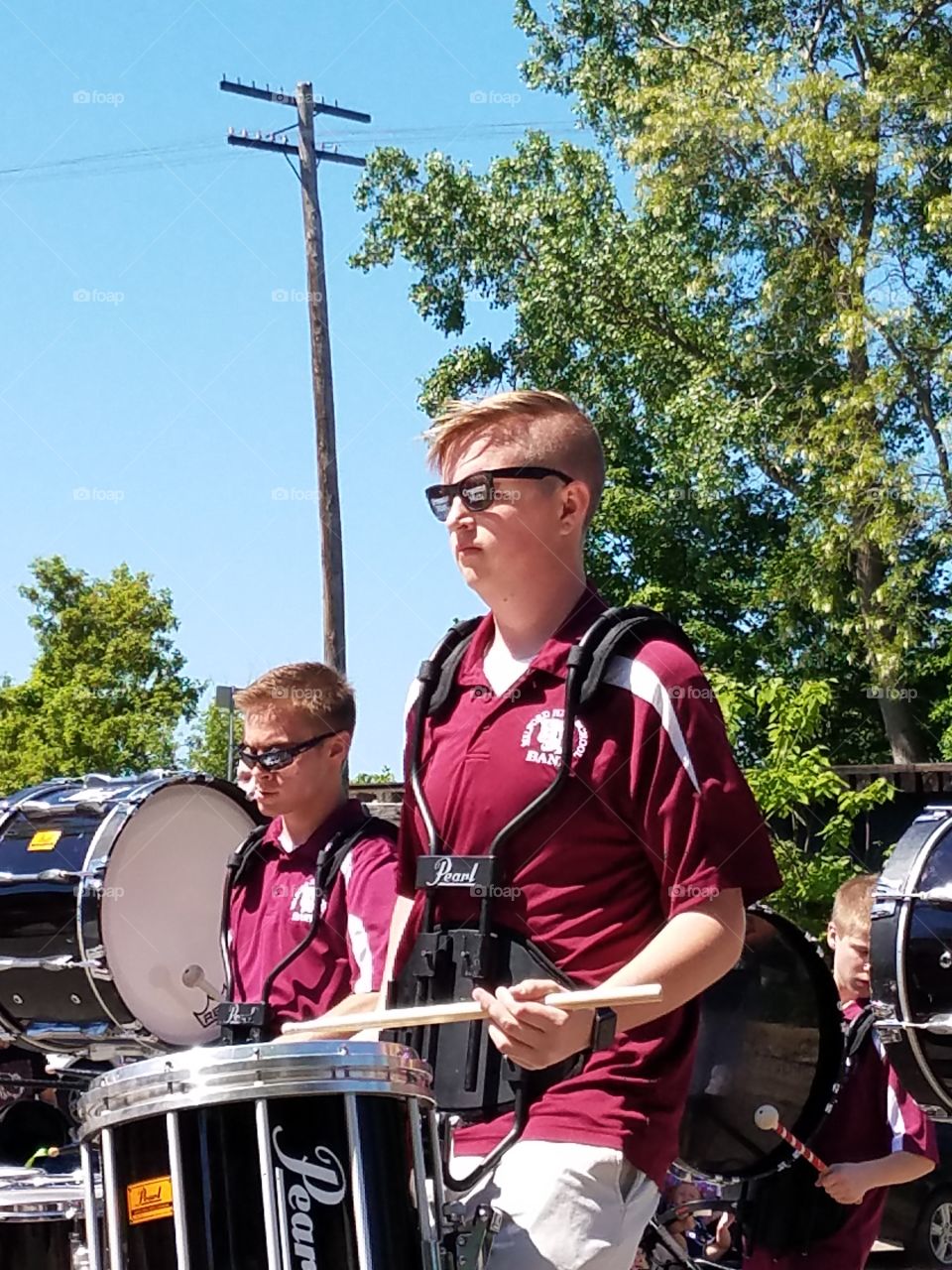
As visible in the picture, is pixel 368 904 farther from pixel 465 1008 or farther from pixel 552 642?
pixel 465 1008

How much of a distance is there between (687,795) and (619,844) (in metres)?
0.13

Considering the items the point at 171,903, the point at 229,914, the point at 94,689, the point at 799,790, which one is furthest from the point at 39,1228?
the point at 94,689

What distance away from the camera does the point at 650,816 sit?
8.43 ft

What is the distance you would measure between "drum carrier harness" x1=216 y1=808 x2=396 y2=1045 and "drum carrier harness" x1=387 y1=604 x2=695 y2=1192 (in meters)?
1.31

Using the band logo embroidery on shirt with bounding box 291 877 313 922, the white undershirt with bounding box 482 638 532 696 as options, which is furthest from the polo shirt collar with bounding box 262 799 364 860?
the white undershirt with bounding box 482 638 532 696

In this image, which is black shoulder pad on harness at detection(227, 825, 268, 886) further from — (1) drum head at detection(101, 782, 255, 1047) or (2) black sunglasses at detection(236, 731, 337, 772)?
(1) drum head at detection(101, 782, 255, 1047)

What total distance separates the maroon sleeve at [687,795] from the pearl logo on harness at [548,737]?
8cm

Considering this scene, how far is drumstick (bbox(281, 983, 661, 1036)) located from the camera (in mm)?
2199

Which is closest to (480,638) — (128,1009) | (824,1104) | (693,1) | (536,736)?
(536,736)

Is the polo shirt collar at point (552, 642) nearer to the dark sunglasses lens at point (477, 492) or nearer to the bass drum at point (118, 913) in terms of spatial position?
the dark sunglasses lens at point (477, 492)

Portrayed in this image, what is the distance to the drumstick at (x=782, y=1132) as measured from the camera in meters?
4.91

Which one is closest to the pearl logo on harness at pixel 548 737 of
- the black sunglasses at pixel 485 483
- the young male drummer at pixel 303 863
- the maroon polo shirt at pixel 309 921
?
the black sunglasses at pixel 485 483

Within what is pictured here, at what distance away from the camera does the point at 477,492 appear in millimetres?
2803

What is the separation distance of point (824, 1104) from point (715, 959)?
286cm
